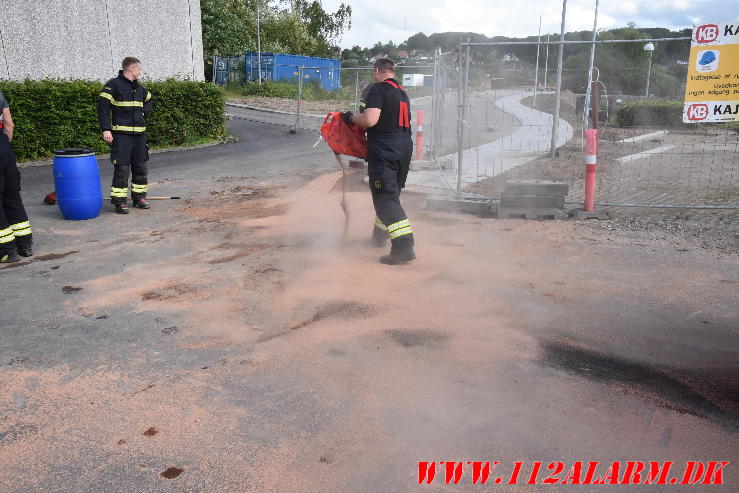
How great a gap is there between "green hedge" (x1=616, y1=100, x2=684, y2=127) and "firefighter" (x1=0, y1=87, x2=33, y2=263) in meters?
20.6

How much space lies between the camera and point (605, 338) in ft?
13.8

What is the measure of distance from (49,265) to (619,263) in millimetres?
5736

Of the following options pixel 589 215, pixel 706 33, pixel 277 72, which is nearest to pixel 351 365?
pixel 589 215

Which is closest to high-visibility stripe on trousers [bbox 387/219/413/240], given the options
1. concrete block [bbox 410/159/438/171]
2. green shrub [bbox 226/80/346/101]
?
concrete block [bbox 410/159/438/171]

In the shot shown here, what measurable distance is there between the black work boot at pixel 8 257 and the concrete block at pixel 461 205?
5.16 metres

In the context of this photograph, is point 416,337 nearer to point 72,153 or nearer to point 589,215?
point 589,215

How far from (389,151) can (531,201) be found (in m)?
2.85

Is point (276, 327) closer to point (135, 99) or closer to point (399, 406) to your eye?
point (399, 406)

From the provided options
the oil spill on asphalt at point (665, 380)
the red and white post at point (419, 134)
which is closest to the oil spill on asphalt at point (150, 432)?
the oil spill on asphalt at point (665, 380)

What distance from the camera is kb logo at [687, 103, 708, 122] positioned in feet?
23.9

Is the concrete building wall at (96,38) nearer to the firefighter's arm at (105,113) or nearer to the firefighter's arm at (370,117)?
the firefighter's arm at (105,113)

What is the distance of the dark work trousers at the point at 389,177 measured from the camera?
5.84 m

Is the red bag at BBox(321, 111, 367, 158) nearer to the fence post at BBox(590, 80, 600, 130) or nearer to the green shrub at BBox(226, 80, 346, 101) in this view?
the fence post at BBox(590, 80, 600, 130)

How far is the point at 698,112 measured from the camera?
24.0 ft
